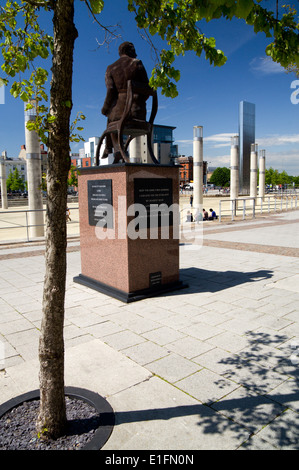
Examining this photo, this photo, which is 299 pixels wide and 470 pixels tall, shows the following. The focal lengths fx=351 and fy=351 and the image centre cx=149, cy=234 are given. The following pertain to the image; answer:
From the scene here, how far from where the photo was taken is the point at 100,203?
20.7ft

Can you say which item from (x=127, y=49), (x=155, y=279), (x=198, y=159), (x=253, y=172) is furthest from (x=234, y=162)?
(x=155, y=279)

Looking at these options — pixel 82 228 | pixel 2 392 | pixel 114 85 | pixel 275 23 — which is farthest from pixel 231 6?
pixel 82 228

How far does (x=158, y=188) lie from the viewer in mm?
6094

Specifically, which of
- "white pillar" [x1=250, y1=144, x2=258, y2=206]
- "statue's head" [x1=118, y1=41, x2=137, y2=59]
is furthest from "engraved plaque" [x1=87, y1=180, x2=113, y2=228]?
"white pillar" [x1=250, y1=144, x2=258, y2=206]

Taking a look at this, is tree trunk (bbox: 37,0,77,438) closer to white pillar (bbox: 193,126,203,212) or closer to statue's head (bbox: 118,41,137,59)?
statue's head (bbox: 118,41,137,59)

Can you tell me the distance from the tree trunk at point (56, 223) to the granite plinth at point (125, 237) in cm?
317

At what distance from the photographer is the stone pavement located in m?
2.69

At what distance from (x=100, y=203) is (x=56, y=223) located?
3875 mm

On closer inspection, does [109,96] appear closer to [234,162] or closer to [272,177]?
[234,162]

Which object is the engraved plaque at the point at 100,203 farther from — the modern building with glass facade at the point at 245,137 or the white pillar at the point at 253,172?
the modern building with glass facade at the point at 245,137

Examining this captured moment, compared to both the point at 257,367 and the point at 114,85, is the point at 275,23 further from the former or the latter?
the point at 114,85

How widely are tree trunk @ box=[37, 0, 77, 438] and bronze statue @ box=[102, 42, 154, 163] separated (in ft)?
12.8

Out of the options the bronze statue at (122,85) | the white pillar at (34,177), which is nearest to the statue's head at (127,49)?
the bronze statue at (122,85)
